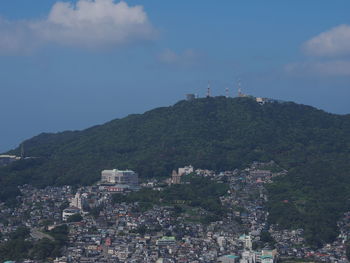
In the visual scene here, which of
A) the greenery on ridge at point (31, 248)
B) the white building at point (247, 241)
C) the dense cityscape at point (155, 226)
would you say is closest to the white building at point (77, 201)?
the dense cityscape at point (155, 226)

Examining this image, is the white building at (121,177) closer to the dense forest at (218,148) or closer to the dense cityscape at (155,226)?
the dense cityscape at (155,226)

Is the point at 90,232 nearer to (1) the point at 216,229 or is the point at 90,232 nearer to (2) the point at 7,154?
(1) the point at 216,229

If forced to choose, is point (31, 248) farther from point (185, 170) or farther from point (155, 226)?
point (185, 170)

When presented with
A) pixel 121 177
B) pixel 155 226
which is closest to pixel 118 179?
pixel 121 177

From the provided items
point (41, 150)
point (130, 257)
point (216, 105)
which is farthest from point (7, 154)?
point (130, 257)

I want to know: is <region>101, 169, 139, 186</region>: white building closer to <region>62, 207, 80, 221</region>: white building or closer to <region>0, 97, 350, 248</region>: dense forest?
<region>0, 97, 350, 248</region>: dense forest

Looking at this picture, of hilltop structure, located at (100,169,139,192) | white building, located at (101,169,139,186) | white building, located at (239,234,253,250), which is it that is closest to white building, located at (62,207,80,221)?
hilltop structure, located at (100,169,139,192)

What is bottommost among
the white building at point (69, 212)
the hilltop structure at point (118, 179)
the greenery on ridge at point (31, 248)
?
the greenery on ridge at point (31, 248)
